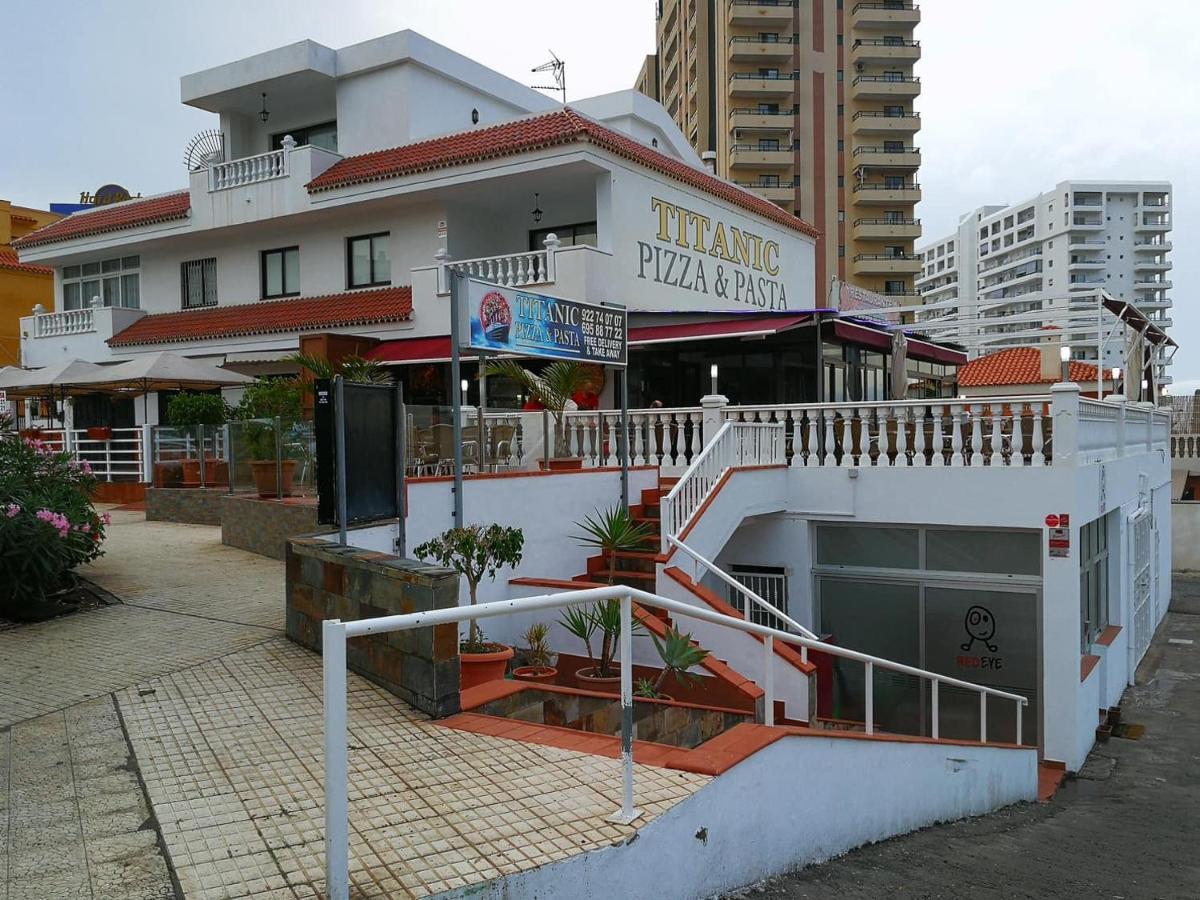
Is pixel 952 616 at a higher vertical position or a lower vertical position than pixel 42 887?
lower

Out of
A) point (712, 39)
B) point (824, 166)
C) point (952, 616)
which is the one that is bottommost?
point (952, 616)

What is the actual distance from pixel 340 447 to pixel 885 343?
43.4 ft

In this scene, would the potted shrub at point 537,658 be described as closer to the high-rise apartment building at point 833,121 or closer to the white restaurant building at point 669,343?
the white restaurant building at point 669,343

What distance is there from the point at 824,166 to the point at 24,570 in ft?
211

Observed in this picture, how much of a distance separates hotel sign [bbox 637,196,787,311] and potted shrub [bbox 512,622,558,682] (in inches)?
443

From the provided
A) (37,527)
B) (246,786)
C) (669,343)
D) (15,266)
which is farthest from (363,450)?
(15,266)

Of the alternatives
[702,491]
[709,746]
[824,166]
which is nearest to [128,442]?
[702,491]

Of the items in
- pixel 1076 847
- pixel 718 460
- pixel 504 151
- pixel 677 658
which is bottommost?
pixel 1076 847

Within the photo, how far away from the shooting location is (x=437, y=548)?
7.91 metres

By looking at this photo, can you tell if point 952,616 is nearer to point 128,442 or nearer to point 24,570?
point 24,570

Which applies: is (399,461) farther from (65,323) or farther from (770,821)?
(65,323)

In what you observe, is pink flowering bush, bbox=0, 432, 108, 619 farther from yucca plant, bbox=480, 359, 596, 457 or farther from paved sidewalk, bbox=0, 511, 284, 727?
yucca plant, bbox=480, 359, 596, 457

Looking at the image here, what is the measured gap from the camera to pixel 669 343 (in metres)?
16.8

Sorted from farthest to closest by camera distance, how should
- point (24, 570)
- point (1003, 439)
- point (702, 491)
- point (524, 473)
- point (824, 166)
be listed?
point (824, 166) < point (1003, 439) < point (702, 491) < point (524, 473) < point (24, 570)
